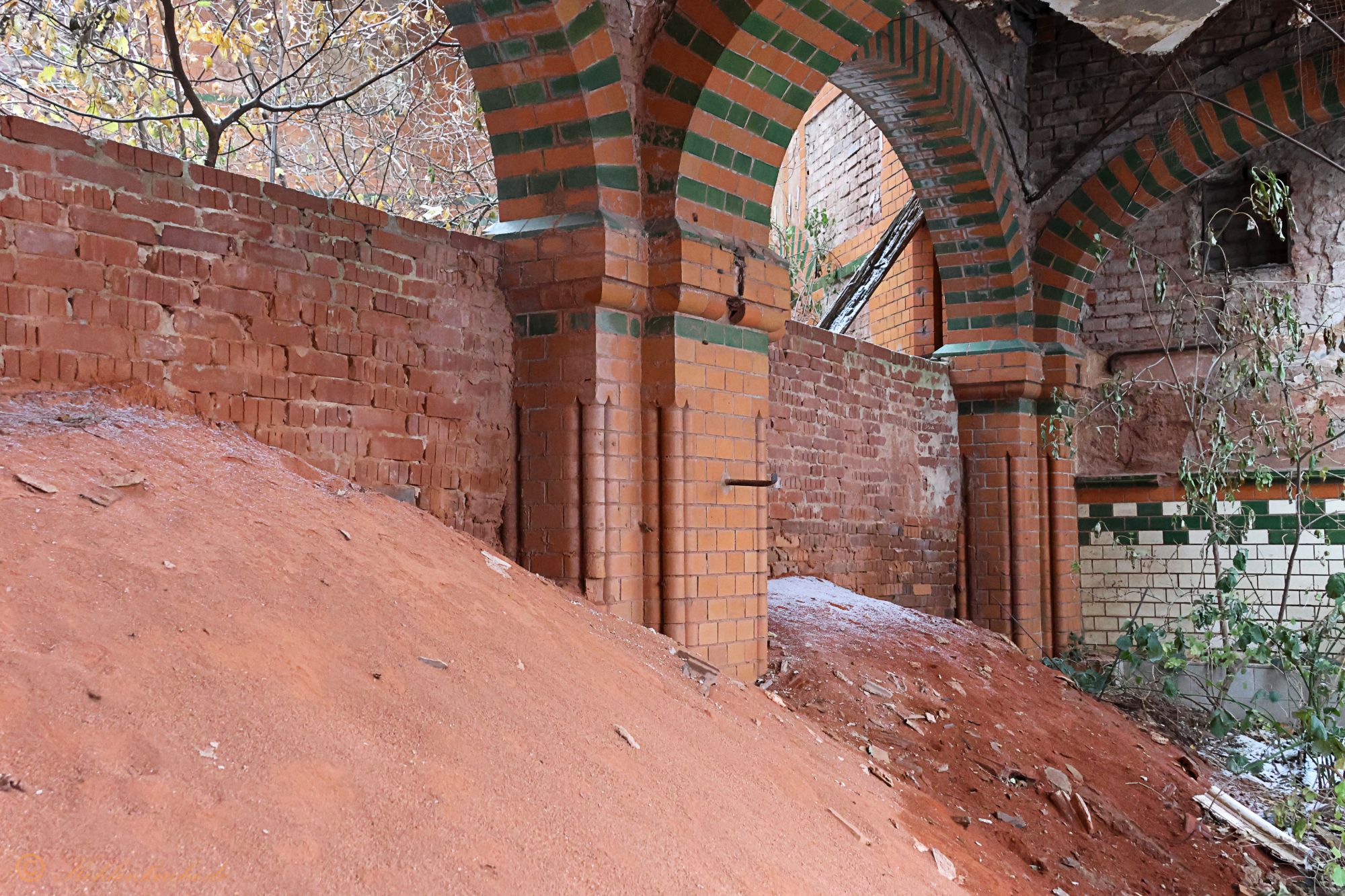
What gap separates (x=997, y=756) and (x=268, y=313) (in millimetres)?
3733

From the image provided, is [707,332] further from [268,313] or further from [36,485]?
[36,485]

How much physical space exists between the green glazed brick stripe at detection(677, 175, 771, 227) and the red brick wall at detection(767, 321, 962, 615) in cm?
165

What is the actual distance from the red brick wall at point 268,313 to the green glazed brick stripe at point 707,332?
65 cm

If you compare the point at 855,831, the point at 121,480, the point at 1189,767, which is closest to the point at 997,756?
the point at 1189,767

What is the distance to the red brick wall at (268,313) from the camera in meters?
3.26

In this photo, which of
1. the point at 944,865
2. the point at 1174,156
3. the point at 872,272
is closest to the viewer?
the point at 944,865

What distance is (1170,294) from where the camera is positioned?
943 cm

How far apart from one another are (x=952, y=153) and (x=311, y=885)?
766 cm

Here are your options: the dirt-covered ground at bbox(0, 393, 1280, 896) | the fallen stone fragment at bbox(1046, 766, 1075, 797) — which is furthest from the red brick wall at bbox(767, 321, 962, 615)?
the dirt-covered ground at bbox(0, 393, 1280, 896)

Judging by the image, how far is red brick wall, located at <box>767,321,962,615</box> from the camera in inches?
272

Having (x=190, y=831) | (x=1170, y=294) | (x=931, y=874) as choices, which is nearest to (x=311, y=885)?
(x=190, y=831)

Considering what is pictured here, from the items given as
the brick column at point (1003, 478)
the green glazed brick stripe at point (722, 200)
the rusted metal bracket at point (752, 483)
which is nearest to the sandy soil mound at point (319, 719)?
the rusted metal bracket at point (752, 483)

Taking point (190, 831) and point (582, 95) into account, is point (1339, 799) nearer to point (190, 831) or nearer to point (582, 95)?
point (582, 95)

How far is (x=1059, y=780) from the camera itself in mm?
5086
